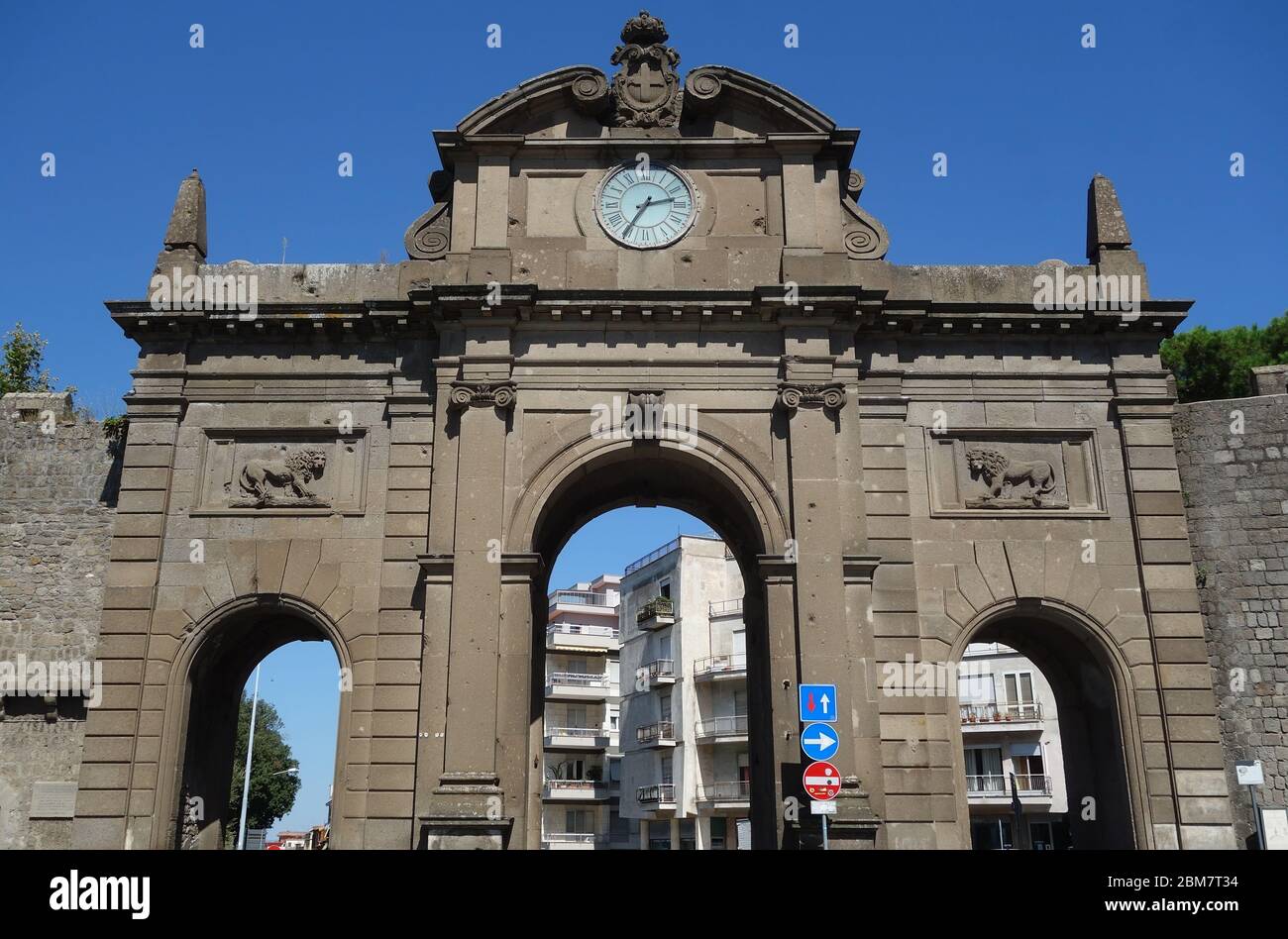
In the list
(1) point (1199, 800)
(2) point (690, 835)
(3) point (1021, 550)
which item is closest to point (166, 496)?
(3) point (1021, 550)

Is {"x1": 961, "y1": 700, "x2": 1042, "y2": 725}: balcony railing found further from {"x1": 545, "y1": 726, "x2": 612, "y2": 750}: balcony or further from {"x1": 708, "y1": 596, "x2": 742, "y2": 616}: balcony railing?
{"x1": 545, "y1": 726, "x2": 612, "y2": 750}: balcony

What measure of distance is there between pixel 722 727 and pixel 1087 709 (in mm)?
25709

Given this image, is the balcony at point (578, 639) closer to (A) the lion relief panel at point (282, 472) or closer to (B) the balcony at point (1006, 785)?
(B) the balcony at point (1006, 785)

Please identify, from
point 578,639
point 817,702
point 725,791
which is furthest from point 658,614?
point 817,702

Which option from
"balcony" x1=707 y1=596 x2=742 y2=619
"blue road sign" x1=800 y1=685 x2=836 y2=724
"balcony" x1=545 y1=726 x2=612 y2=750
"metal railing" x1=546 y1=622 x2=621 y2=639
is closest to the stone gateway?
"blue road sign" x1=800 y1=685 x2=836 y2=724

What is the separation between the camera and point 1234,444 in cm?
1825

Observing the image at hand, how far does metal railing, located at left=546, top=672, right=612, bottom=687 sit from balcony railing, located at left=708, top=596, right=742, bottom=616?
9.64 m

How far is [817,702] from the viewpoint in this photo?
12.9 metres

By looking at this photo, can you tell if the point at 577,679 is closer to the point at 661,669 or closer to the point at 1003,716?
the point at 661,669

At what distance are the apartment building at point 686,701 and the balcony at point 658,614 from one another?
4cm

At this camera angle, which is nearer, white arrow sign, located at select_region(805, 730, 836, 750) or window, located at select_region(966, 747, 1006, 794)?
white arrow sign, located at select_region(805, 730, 836, 750)

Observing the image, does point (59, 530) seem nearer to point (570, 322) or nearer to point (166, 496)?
point (166, 496)

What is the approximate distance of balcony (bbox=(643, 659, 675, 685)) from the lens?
4491 centimetres

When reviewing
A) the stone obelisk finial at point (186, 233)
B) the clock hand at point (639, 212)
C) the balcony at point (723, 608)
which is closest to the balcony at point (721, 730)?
the balcony at point (723, 608)
